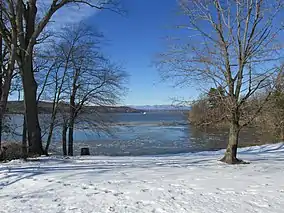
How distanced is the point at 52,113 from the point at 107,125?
11.5 feet

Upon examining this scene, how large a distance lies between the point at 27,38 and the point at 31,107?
2.49m

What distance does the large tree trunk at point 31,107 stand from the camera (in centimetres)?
995

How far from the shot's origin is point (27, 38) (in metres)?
10.3

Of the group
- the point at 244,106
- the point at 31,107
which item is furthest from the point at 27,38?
the point at 244,106

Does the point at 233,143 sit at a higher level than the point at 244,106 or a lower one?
lower

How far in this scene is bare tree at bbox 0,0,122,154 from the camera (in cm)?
915

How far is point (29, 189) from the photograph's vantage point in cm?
493

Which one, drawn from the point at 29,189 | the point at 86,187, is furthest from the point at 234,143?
the point at 29,189

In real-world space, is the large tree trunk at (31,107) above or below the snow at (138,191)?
above

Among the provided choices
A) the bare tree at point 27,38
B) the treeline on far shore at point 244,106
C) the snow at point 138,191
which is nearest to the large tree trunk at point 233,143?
the treeline on far shore at point 244,106

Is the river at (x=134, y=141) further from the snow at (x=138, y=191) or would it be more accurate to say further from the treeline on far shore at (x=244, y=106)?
the snow at (x=138, y=191)

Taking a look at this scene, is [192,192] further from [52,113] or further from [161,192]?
[52,113]

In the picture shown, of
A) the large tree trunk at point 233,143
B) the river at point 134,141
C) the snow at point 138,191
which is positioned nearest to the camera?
the snow at point 138,191

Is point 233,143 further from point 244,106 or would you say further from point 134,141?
point 134,141
